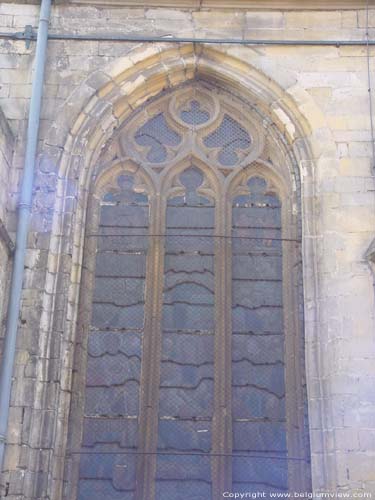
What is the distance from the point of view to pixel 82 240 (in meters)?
7.25

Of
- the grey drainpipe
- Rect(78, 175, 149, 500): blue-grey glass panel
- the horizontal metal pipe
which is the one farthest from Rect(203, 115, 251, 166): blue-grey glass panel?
the grey drainpipe

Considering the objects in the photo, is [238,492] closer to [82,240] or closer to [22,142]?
[82,240]

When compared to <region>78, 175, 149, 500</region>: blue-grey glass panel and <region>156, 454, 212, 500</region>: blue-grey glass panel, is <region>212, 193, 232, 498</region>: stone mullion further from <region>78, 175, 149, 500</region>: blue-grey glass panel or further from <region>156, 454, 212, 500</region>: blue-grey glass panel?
<region>78, 175, 149, 500</region>: blue-grey glass panel

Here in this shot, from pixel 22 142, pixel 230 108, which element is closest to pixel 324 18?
pixel 230 108

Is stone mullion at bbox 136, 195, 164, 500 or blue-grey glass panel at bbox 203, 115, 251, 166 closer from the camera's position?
stone mullion at bbox 136, 195, 164, 500

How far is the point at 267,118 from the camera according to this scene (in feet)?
25.7

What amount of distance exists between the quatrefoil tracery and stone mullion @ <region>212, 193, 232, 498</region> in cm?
50

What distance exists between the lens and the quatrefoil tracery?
7773 mm

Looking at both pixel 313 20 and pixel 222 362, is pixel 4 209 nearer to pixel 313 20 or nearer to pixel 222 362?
pixel 222 362

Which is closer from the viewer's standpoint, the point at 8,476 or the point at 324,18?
the point at 8,476

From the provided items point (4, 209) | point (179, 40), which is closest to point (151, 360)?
point (4, 209)

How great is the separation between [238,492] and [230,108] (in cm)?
347

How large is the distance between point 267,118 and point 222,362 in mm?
2332

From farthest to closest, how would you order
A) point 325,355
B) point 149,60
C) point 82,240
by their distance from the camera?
point 149,60 → point 82,240 → point 325,355
